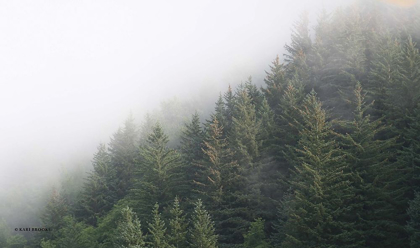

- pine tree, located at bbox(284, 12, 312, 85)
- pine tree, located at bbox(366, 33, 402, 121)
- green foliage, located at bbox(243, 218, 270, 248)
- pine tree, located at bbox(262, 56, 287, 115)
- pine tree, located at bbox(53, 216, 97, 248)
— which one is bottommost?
green foliage, located at bbox(243, 218, 270, 248)

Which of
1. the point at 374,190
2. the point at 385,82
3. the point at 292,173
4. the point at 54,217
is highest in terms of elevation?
the point at 385,82

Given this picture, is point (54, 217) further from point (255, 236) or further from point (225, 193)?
point (255, 236)

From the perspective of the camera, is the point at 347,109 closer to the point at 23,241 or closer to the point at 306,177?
the point at 306,177

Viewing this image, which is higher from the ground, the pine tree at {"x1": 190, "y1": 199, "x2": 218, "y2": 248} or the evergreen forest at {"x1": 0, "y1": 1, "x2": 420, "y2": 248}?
the evergreen forest at {"x1": 0, "y1": 1, "x2": 420, "y2": 248}

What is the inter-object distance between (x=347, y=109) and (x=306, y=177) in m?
15.5

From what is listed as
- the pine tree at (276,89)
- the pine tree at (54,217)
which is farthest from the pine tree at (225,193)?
the pine tree at (54,217)

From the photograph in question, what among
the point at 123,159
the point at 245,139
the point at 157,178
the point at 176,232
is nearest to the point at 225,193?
the point at 245,139

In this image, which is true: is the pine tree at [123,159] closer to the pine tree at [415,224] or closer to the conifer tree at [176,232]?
the conifer tree at [176,232]

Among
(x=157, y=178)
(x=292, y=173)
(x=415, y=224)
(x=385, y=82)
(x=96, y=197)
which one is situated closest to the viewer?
(x=415, y=224)

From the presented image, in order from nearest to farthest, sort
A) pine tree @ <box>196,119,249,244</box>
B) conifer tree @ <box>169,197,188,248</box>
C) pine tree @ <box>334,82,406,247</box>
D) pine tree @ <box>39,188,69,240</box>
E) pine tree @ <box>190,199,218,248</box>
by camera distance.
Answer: pine tree @ <box>334,82,406,247</box>, pine tree @ <box>190,199,218,248</box>, conifer tree @ <box>169,197,188,248</box>, pine tree @ <box>196,119,249,244</box>, pine tree @ <box>39,188,69,240</box>

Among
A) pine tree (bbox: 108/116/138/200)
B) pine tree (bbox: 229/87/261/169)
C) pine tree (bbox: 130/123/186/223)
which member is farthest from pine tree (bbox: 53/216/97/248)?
pine tree (bbox: 229/87/261/169)

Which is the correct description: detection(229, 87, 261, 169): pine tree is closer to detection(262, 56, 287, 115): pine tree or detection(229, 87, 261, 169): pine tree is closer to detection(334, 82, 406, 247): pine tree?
detection(262, 56, 287, 115): pine tree

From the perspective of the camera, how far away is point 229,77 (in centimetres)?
15950

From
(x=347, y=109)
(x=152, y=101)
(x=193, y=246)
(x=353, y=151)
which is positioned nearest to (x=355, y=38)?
(x=347, y=109)
